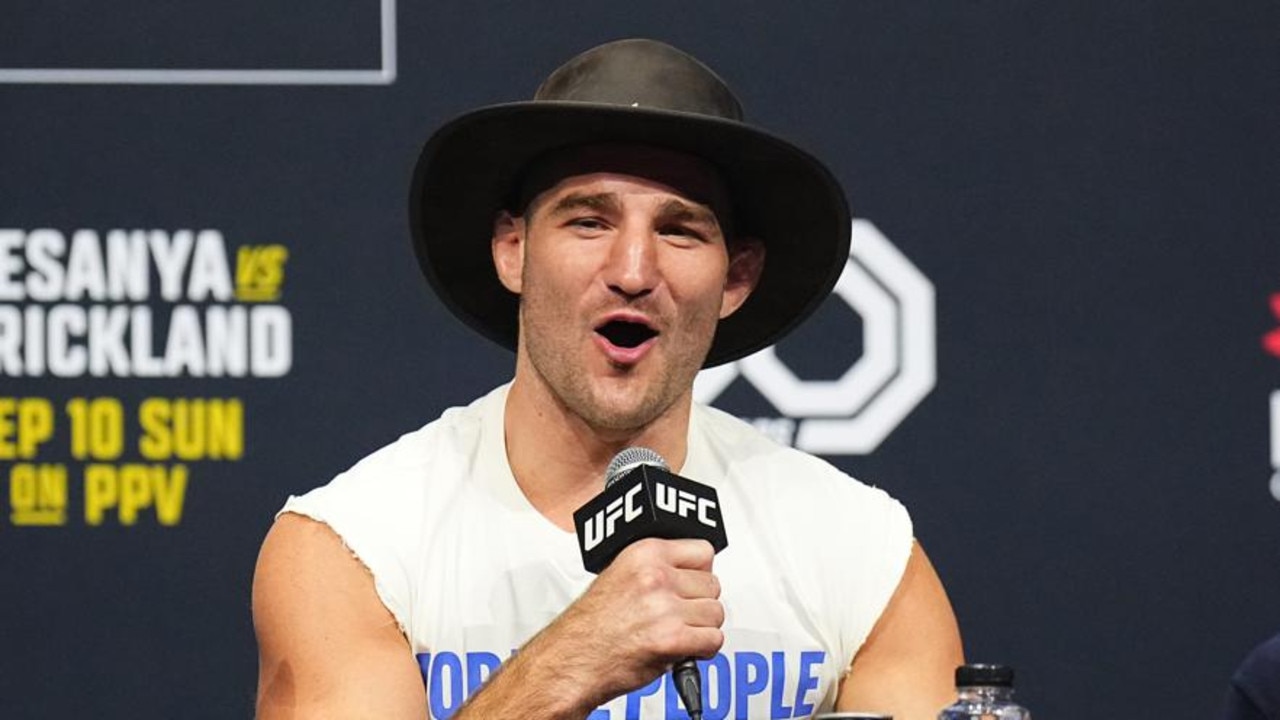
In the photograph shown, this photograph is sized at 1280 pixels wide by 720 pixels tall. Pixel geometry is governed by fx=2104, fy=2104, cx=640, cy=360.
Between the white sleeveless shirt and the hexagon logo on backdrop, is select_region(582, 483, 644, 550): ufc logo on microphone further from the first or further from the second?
the hexagon logo on backdrop

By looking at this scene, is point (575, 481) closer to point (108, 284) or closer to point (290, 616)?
point (290, 616)

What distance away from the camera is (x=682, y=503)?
171 centimetres

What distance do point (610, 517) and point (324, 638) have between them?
440 mm

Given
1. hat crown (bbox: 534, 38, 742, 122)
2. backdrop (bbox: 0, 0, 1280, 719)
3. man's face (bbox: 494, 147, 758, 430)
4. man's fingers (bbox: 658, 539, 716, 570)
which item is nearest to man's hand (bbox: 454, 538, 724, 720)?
man's fingers (bbox: 658, 539, 716, 570)

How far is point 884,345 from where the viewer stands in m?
2.99

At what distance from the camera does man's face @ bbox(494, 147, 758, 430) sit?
80.7 inches

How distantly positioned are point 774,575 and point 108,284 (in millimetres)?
1171

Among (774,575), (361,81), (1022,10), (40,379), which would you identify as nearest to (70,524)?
(40,379)

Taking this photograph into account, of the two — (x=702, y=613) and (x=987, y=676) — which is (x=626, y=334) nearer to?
(x=702, y=613)

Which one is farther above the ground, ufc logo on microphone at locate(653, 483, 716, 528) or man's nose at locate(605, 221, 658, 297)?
man's nose at locate(605, 221, 658, 297)

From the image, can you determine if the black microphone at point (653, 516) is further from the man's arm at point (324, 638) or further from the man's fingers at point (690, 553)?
the man's arm at point (324, 638)

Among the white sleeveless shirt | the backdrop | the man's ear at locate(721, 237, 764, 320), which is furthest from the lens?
the backdrop

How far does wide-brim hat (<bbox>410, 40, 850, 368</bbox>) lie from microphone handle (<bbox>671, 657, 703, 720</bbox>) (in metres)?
0.57

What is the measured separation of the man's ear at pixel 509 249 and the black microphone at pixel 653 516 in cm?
50
